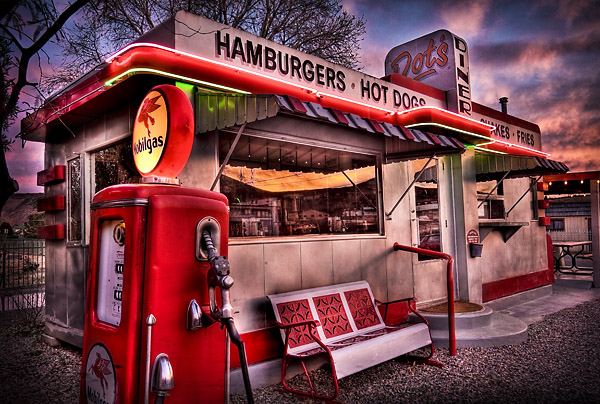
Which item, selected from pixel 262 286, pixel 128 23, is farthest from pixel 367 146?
pixel 128 23

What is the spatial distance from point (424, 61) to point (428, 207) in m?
2.92

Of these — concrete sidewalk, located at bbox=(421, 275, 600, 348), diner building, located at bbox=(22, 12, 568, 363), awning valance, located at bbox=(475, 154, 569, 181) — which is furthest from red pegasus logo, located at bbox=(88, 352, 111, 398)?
awning valance, located at bbox=(475, 154, 569, 181)

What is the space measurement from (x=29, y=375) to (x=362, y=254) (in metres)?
4.22

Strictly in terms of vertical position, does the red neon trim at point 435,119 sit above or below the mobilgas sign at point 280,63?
below

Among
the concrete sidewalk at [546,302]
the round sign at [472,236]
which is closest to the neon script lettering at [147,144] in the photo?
the round sign at [472,236]

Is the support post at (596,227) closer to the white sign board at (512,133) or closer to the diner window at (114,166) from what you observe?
the white sign board at (512,133)

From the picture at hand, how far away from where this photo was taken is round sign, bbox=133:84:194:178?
3.07 metres

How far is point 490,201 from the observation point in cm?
960

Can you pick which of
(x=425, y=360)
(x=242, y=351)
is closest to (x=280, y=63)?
(x=242, y=351)

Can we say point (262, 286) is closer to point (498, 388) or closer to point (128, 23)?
point (498, 388)

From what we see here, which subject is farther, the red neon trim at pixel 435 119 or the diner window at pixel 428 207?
the diner window at pixel 428 207

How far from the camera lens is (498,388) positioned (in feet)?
14.8

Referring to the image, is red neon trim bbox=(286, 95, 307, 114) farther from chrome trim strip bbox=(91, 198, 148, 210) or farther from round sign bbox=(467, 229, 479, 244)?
round sign bbox=(467, 229, 479, 244)

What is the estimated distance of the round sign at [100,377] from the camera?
2.78 meters
